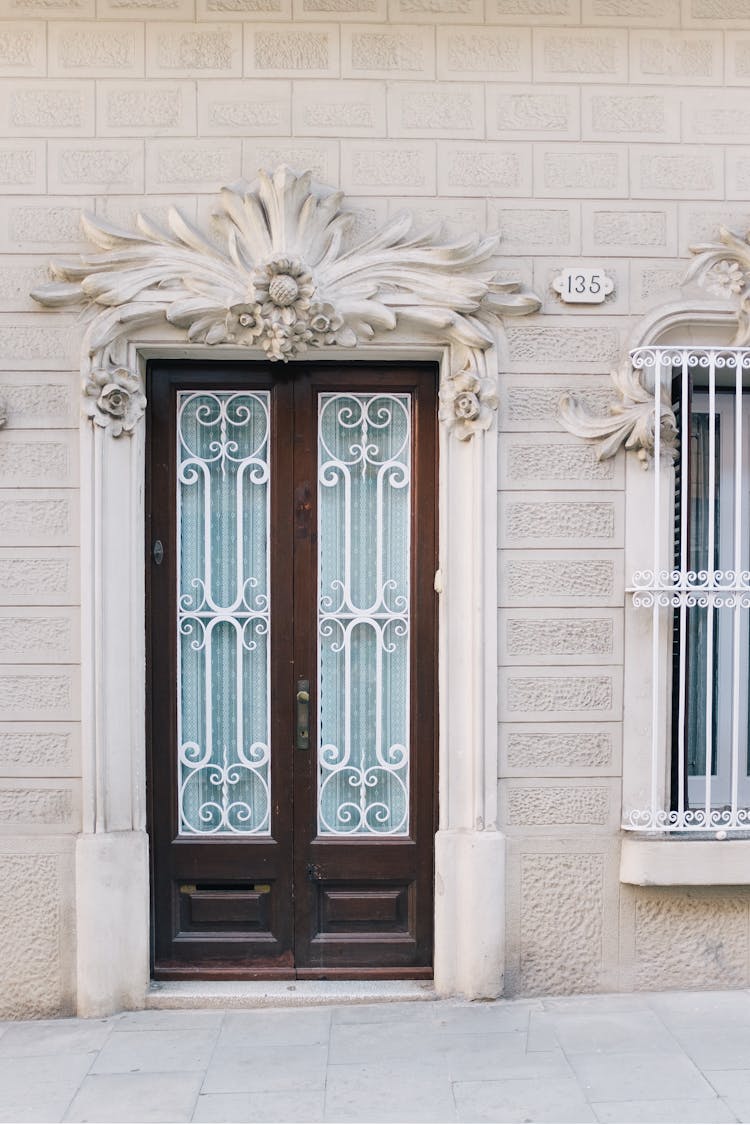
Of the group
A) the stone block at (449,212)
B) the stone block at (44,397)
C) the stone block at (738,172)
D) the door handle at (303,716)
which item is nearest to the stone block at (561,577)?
the door handle at (303,716)

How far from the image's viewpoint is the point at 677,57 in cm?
476

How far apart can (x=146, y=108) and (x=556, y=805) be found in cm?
367

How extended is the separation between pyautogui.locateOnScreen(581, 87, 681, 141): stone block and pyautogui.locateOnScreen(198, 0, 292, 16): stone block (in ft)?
4.67

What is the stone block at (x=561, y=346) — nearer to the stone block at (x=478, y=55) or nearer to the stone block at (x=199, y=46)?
the stone block at (x=478, y=55)

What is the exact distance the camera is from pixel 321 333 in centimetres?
466

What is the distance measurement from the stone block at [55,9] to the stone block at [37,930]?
3.72 metres

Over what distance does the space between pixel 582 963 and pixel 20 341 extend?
12.5 ft

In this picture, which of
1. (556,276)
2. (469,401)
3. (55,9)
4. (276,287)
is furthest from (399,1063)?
(55,9)

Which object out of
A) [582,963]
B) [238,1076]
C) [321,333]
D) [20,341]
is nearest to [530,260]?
[321,333]

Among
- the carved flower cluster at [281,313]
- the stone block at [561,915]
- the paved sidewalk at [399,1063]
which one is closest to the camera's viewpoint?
the paved sidewalk at [399,1063]

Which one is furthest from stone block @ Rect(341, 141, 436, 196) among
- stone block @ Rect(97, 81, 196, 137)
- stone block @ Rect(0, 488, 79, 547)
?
stone block @ Rect(0, 488, 79, 547)

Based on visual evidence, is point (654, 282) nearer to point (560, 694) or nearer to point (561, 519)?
point (561, 519)

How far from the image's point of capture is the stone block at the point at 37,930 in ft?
15.2

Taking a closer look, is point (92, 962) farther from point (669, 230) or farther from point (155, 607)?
point (669, 230)
